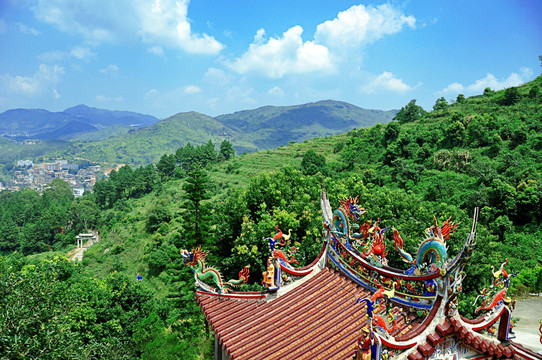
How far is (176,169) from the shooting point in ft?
250

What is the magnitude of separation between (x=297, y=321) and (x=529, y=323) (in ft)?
46.8

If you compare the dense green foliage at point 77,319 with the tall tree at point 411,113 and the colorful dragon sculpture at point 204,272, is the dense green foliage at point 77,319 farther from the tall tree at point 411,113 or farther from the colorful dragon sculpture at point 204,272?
the tall tree at point 411,113

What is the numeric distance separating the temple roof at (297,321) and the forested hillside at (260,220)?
3.10 m

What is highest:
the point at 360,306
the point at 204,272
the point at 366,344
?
the point at 366,344

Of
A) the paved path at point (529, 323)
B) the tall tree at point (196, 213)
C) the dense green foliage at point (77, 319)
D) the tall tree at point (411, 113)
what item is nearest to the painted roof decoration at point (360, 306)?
the dense green foliage at point (77, 319)

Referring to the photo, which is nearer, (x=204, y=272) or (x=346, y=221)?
(x=346, y=221)

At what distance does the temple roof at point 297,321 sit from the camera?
22.7ft

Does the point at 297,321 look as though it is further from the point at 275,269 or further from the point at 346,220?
the point at 346,220

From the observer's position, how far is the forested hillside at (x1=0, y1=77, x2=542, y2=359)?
15.1 m

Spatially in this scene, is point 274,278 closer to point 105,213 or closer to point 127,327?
point 127,327

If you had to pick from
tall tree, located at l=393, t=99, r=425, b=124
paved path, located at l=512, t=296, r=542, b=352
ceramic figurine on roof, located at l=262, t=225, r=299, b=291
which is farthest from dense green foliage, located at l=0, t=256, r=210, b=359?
tall tree, located at l=393, t=99, r=425, b=124

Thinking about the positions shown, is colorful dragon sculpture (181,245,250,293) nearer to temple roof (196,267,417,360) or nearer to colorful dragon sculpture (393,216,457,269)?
temple roof (196,267,417,360)

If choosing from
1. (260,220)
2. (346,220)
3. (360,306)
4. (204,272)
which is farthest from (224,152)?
(360,306)

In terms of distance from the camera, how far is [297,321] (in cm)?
771
